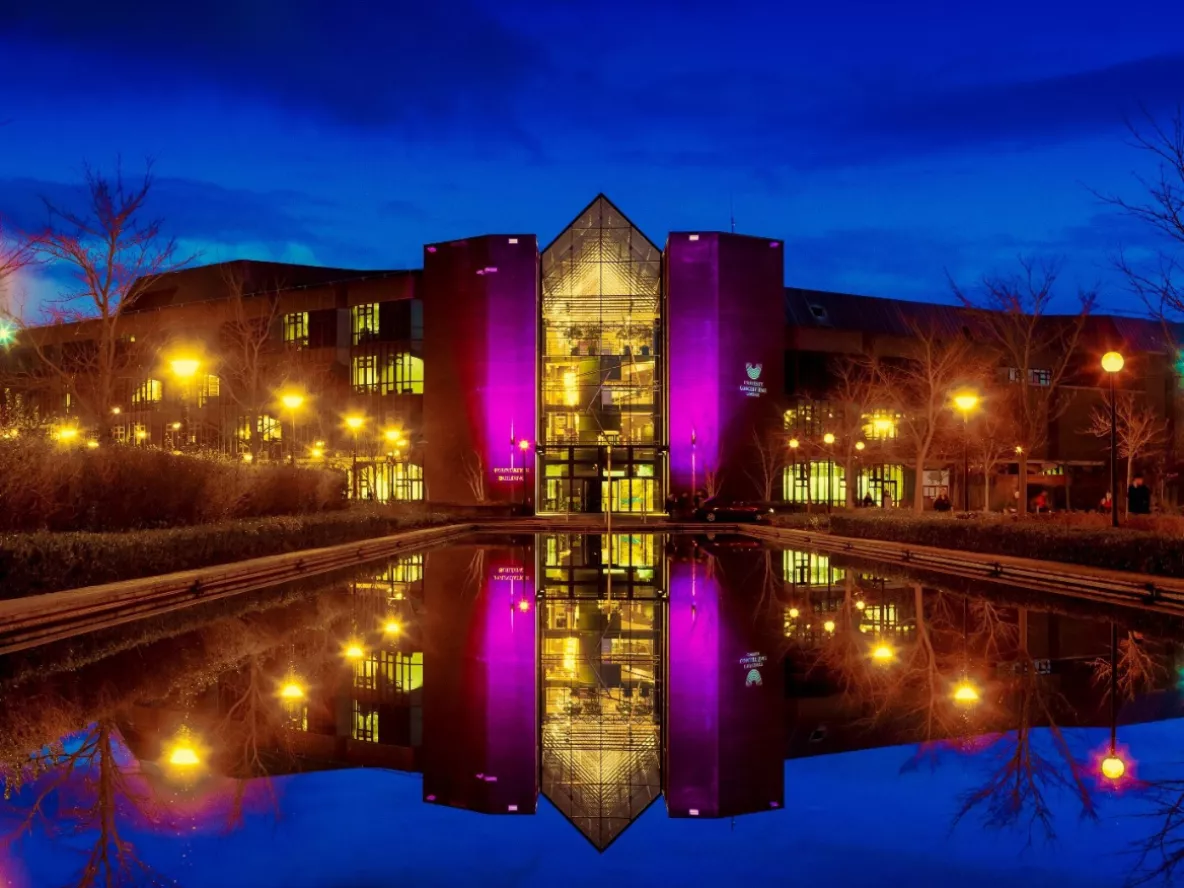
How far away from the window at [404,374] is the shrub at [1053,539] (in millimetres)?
45968

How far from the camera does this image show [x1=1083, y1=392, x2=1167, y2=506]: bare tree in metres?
59.6

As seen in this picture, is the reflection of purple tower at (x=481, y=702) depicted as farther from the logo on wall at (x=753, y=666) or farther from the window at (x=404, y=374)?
the window at (x=404, y=374)

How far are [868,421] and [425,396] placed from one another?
29.6 metres

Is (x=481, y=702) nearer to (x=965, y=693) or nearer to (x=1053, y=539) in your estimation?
(x=965, y=693)

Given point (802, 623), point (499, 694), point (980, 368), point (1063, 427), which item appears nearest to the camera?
point (499, 694)

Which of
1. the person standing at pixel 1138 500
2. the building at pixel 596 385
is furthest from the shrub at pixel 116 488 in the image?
the building at pixel 596 385

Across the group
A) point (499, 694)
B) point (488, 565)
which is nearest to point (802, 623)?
point (499, 694)

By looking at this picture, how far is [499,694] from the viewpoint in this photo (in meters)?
12.1

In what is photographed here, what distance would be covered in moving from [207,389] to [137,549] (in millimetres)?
70209

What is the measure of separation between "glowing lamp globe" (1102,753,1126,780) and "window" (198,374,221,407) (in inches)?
3353

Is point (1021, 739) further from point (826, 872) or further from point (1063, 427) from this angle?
point (1063, 427)

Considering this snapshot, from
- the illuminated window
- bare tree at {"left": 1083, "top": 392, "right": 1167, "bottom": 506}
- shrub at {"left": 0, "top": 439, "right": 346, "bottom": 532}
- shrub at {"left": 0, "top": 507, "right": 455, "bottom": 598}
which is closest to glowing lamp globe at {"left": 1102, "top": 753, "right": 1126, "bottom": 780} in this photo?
the illuminated window

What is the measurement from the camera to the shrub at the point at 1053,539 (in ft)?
71.3

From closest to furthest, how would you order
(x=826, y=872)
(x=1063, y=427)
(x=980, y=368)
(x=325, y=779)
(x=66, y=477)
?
1. (x=826, y=872)
2. (x=325, y=779)
3. (x=66, y=477)
4. (x=980, y=368)
5. (x=1063, y=427)
